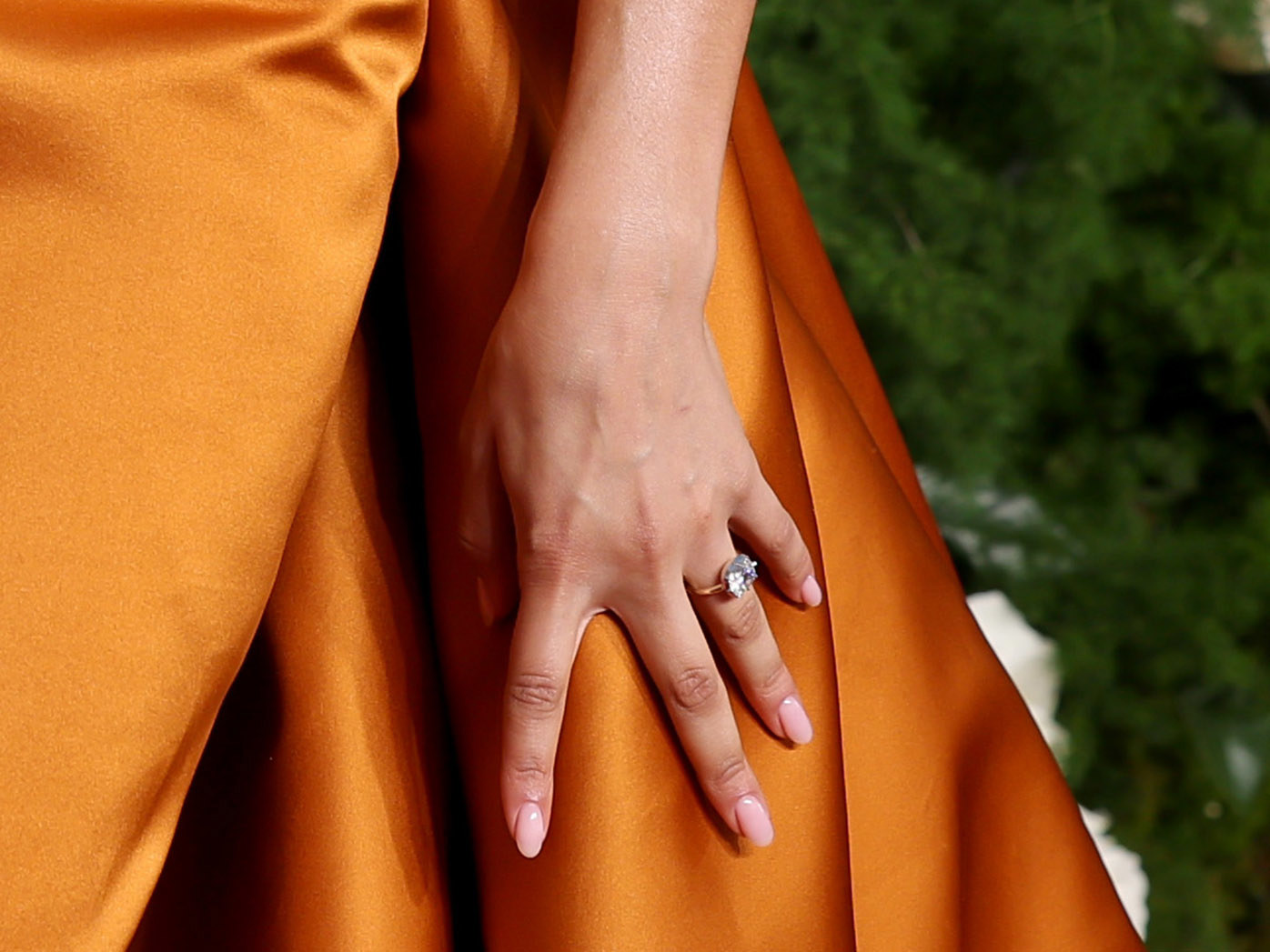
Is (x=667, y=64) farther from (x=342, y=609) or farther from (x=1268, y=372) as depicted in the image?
(x=1268, y=372)

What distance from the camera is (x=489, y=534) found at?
507 millimetres

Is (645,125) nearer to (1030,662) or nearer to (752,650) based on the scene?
(752,650)

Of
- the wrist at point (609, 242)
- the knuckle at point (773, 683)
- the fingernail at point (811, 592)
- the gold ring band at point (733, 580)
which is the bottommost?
the knuckle at point (773, 683)

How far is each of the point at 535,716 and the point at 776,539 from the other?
0.12m

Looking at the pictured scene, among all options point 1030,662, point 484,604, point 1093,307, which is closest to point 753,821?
point 484,604

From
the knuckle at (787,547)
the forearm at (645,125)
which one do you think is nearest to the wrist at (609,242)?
the forearm at (645,125)

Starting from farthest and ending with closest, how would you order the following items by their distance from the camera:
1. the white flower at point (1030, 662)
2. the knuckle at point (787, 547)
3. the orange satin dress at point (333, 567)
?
the white flower at point (1030, 662) < the knuckle at point (787, 547) < the orange satin dress at point (333, 567)

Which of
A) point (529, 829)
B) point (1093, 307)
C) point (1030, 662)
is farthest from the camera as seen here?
point (1093, 307)

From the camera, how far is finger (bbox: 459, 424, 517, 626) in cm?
51

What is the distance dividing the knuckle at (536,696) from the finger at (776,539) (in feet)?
0.34

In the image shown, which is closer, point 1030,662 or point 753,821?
point 753,821

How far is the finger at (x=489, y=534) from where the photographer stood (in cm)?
51

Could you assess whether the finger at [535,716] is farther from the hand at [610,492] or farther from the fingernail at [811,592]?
the fingernail at [811,592]

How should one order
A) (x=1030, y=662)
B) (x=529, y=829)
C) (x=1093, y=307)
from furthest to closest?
(x=1093, y=307) → (x=1030, y=662) → (x=529, y=829)
